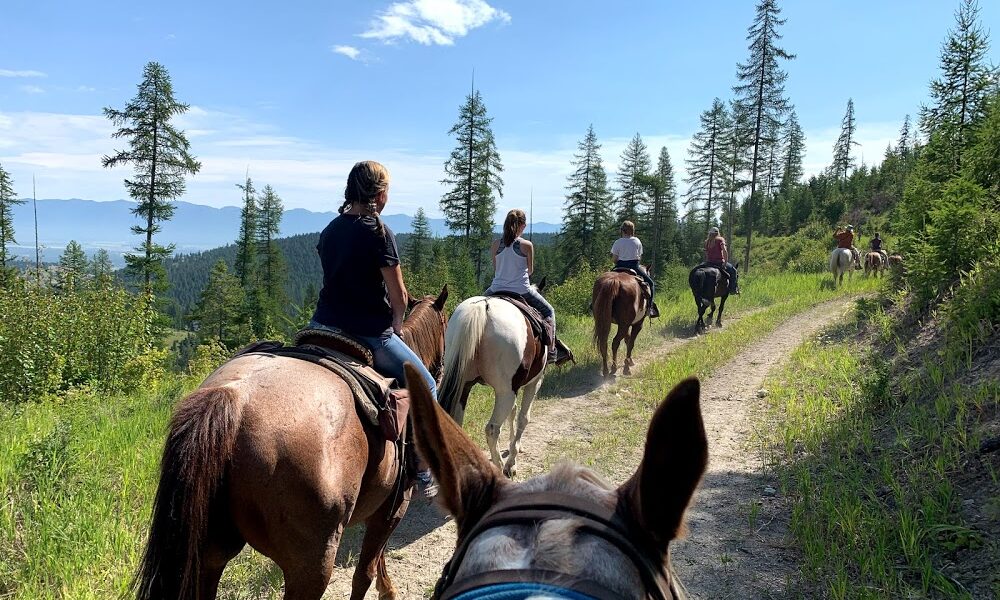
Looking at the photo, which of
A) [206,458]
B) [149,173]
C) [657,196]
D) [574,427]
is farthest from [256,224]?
[206,458]

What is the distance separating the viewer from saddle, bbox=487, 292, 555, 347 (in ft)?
21.4

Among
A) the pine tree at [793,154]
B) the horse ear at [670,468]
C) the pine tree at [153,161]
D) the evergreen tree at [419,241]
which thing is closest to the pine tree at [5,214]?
the pine tree at [153,161]

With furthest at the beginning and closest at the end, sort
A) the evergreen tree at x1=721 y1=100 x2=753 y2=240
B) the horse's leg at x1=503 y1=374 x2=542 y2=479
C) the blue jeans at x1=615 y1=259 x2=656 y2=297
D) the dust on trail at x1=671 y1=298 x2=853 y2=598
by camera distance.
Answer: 1. the evergreen tree at x1=721 y1=100 x2=753 y2=240
2. the blue jeans at x1=615 y1=259 x2=656 y2=297
3. the horse's leg at x1=503 y1=374 x2=542 y2=479
4. the dust on trail at x1=671 y1=298 x2=853 y2=598

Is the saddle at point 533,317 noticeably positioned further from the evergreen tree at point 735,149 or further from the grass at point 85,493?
the evergreen tree at point 735,149

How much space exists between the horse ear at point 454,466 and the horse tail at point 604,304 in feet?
29.3

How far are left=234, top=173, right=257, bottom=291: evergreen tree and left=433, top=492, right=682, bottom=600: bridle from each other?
5325cm

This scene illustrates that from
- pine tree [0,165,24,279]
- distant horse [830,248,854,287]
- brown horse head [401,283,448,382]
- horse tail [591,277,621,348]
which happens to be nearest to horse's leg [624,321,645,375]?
horse tail [591,277,621,348]

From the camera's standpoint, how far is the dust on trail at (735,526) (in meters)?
3.86

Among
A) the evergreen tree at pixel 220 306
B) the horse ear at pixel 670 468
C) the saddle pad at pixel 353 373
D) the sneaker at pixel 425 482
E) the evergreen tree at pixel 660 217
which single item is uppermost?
the evergreen tree at pixel 660 217

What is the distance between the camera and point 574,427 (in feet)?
25.2

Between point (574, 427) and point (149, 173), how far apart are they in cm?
2714

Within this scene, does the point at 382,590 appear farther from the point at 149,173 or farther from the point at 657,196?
the point at 657,196

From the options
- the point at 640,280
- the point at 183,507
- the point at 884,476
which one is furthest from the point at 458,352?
the point at 640,280

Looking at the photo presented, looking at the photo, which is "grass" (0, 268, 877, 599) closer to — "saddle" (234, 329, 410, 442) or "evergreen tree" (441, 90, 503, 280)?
"saddle" (234, 329, 410, 442)
